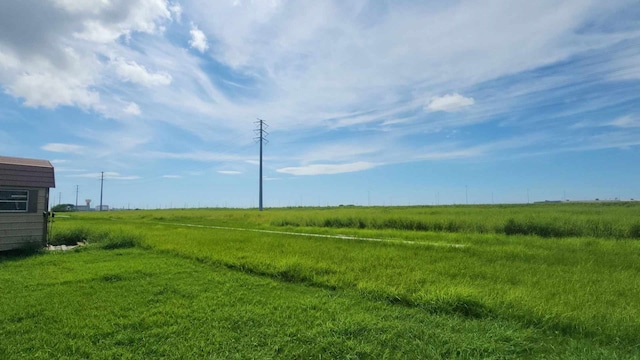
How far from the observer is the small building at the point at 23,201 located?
1137 cm

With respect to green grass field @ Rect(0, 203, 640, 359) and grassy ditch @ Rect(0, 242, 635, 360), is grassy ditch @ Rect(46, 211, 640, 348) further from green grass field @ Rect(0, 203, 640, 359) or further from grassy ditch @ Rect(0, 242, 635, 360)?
grassy ditch @ Rect(0, 242, 635, 360)

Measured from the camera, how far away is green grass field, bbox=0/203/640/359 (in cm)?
429

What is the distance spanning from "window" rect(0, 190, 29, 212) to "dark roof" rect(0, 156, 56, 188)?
0.36 m

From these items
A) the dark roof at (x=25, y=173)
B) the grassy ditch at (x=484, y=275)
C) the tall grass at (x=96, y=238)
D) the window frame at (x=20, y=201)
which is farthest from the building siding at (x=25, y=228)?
the grassy ditch at (x=484, y=275)

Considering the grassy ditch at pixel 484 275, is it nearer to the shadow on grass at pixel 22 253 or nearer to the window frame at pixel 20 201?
the shadow on grass at pixel 22 253

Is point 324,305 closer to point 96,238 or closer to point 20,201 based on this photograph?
point 20,201

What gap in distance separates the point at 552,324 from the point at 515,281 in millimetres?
2471

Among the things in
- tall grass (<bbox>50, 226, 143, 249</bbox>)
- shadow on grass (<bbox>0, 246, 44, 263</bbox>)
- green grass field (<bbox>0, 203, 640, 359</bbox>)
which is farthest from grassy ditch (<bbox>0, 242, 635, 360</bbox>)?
tall grass (<bbox>50, 226, 143, 249</bbox>)

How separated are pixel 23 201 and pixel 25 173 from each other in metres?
0.94

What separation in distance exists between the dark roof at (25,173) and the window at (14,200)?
1.17ft

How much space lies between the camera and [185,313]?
5.42 metres

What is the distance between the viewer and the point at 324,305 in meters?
5.86

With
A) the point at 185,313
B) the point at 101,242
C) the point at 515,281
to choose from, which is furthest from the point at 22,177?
the point at 515,281

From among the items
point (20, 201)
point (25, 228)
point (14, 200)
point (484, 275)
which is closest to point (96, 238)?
point (25, 228)
